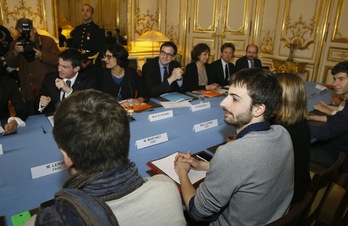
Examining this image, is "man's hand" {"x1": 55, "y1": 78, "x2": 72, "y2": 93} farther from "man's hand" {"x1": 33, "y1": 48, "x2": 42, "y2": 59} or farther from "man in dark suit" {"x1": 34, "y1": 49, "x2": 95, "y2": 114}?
"man's hand" {"x1": 33, "y1": 48, "x2": 42, "y2": 59}

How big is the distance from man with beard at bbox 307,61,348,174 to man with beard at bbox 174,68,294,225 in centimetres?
107

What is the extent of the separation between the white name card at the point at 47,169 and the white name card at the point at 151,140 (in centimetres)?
48

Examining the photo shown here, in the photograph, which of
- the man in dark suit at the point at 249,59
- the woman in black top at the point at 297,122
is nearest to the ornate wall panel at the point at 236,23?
the man in dark suit at the point at 249,59

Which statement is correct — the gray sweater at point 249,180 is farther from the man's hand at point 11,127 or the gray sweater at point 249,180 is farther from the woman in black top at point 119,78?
the woman in black top at point 119,78

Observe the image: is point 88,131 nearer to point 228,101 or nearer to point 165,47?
point 228,101

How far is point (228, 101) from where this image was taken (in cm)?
128

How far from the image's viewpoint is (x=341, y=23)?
5031 millimetres

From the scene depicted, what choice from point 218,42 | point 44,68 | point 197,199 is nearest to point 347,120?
point 197,199

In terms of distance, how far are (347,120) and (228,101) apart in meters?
1.27

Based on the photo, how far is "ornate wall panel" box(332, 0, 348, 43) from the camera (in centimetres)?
495

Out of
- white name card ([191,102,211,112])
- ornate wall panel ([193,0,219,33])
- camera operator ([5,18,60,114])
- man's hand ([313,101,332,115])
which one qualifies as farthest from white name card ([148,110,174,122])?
ornate wall panel ([193,0,219,33])

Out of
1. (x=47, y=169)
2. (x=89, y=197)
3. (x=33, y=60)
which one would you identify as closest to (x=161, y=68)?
(x=33, y=60)

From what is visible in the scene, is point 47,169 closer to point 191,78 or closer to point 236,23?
point 191,78

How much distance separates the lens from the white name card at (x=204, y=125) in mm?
2035
